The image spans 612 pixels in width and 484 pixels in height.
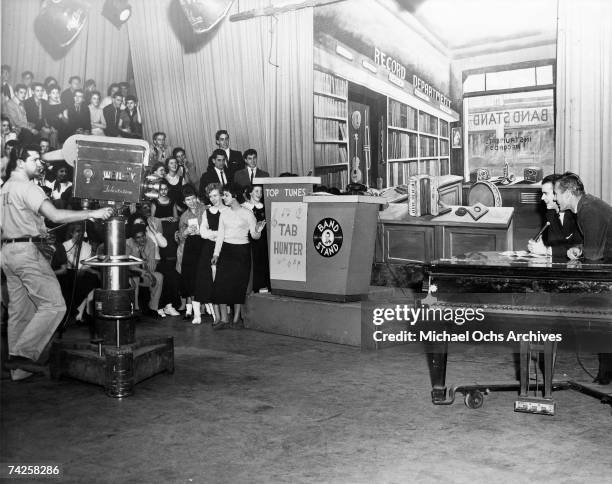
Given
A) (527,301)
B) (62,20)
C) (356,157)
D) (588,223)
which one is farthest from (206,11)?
(527,301)

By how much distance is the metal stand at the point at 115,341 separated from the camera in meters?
4.38

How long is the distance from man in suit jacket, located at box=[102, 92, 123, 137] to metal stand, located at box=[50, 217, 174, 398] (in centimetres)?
417

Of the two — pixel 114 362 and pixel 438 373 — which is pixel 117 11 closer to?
pixel 114 362

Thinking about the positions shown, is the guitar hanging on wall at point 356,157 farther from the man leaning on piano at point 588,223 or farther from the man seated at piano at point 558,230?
the man leaning on piano at point 588,223

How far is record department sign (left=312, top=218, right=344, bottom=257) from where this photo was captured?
6043mm

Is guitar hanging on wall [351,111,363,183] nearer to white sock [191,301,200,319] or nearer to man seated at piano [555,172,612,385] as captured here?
white sock [191,301,200,319]

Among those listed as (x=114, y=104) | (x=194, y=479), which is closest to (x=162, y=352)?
(x=194, y=479)

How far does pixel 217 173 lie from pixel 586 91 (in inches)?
153

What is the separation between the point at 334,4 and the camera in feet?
26.1

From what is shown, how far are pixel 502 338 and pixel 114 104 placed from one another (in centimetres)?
540

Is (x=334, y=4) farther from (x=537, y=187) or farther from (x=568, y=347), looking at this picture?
(x=568, y=347)

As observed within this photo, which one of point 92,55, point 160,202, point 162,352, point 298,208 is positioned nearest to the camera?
point 162,352

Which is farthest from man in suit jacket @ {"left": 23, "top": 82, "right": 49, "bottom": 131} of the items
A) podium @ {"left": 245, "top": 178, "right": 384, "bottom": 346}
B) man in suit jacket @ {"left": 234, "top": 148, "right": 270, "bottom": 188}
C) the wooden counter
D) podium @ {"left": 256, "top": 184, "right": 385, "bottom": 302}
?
the wooden counter

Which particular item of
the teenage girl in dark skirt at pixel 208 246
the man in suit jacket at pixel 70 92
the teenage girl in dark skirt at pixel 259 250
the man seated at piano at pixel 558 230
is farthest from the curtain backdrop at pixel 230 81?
the man seated at piano at pixel 558 230
